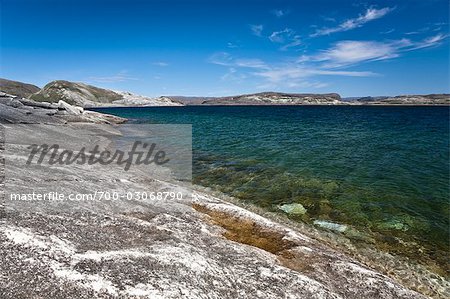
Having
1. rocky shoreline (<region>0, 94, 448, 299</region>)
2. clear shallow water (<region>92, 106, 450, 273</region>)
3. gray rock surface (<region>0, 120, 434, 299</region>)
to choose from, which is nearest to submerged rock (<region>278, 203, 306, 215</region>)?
clear shallow water (<region>92, 106, 450, 273</region>)

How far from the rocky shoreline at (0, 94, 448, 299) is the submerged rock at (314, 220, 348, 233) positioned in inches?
91.9

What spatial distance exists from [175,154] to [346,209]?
2763 centimetres

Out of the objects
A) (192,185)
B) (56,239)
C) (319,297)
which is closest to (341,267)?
(319,297)

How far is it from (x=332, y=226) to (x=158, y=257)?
43.3ft

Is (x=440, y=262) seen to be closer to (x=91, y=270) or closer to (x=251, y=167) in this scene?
(x=91, y=270)

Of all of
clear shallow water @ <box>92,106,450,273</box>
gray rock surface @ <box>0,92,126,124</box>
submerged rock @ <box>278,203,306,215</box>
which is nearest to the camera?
clear shallow water @ <box>92,106,450,273</box>

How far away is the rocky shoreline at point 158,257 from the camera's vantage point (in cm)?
951

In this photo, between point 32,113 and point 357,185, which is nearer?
point 357,185

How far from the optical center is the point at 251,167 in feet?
119

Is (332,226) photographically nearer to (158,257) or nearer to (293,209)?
(293,209)

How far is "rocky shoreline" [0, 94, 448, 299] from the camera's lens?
951 cm

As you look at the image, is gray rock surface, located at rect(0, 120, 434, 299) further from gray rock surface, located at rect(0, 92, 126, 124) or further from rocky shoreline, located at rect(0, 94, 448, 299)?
gray rock surface, located at rect(0, 92, 126, 124)

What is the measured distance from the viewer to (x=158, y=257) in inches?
449

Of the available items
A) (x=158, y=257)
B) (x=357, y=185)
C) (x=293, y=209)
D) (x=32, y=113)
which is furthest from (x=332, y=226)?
(x=32, y=113)
